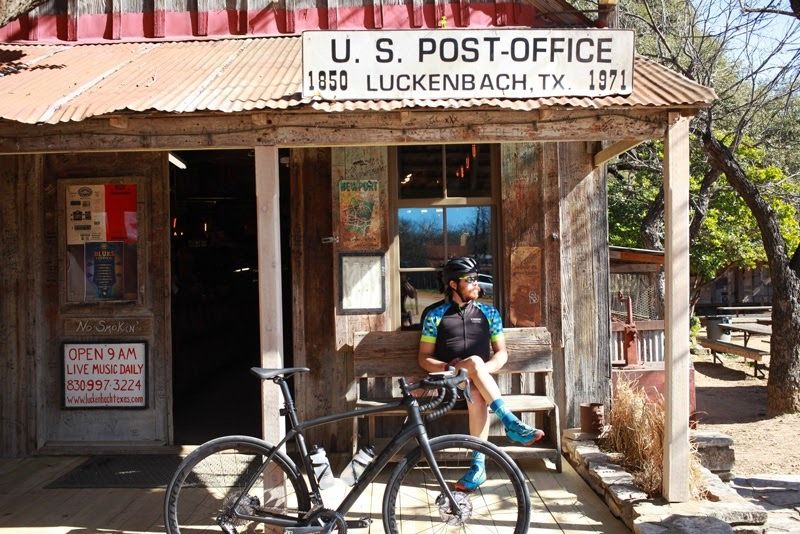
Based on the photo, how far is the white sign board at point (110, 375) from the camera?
6.80m

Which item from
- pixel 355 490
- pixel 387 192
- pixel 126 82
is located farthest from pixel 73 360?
pixel 355 490

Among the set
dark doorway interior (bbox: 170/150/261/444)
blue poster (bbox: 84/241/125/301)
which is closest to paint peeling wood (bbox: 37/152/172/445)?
blue poster (bbox: 84/241/125/301)

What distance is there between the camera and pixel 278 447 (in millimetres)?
4395

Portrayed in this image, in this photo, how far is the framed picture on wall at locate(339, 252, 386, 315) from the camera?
652 centimetres

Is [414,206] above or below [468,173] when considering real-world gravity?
below

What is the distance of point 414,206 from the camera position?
665 cm

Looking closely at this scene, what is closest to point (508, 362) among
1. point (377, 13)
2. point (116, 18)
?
point (377, 13)

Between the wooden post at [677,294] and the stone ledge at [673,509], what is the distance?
0.65ft

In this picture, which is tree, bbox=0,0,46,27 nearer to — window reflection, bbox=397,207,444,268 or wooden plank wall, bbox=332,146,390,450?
wooden plank wall, bbox=332,146,390,450

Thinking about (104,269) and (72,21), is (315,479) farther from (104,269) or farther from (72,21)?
(72,21)

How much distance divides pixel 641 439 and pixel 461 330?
1.50 meters

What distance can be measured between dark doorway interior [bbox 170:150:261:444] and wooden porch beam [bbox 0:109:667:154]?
279 cm

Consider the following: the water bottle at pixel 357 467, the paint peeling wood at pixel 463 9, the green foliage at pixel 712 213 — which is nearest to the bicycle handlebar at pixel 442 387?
the water bottle at pixel 357 467

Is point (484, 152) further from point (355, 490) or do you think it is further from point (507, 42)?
point (355, 490)
